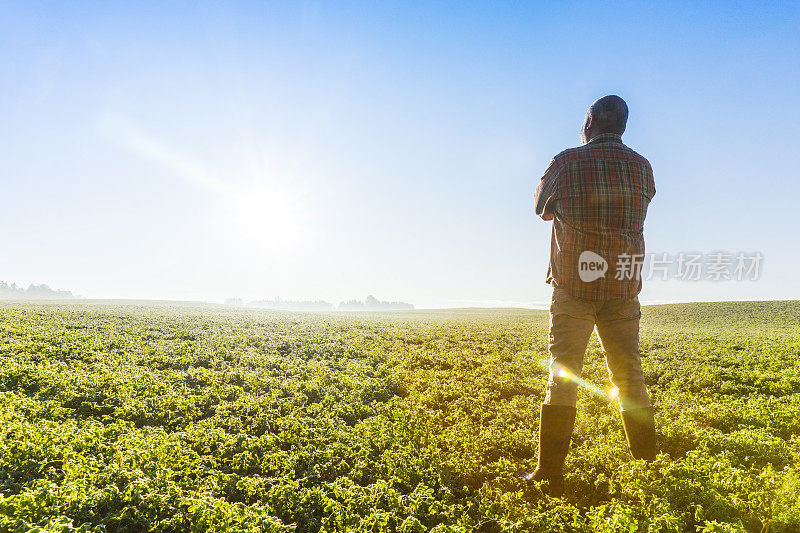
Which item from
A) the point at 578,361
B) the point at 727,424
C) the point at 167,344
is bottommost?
the point at 167,344

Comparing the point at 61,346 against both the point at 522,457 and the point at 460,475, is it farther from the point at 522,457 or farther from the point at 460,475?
the point at 522,457

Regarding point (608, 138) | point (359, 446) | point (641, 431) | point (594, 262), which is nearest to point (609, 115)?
A: point (608, 138)

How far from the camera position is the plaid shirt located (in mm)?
4281

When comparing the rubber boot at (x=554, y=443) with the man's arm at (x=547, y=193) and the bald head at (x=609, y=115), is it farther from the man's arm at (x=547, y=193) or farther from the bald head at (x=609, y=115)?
the bald head at (x=609, y=115)

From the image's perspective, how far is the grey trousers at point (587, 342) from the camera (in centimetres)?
441

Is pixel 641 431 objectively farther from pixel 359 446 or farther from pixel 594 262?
pixel 359 446

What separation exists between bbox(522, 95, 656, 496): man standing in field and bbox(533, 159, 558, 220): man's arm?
12 mm

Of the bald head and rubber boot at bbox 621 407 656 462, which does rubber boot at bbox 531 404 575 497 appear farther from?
the bald head

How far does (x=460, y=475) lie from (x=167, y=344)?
13.6 meters

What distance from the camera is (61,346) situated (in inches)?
493

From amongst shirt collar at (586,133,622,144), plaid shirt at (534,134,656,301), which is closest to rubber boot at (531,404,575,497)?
plaid shirt at (534,134,656,301)

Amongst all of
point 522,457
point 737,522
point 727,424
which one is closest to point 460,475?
point 522,457

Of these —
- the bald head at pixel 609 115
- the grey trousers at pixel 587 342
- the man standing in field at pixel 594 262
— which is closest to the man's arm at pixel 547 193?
the man standing in field at pixel 594 262

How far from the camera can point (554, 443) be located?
4.48 metres
